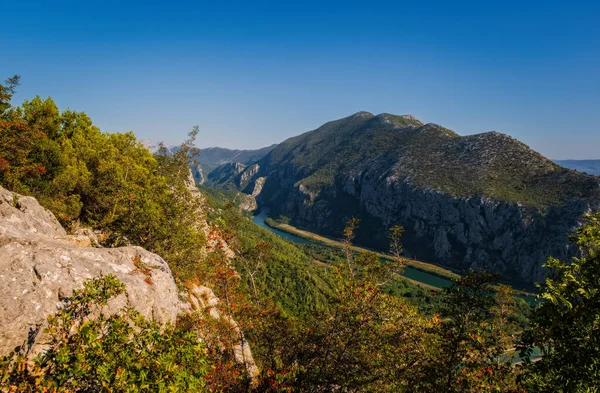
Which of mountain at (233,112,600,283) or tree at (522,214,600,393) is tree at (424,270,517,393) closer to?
tree at (522,214,600,393)

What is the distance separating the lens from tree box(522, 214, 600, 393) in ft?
24.2

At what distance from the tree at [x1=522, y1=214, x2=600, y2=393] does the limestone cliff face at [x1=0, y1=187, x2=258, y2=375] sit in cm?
1260

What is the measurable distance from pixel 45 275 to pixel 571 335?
16661 millimetres

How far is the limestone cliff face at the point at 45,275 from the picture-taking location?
978 cm

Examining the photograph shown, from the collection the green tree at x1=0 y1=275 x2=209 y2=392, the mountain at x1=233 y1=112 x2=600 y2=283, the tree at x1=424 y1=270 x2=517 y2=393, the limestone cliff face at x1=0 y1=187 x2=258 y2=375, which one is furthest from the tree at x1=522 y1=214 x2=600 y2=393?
the mountain at x1=233 y1=112 x2=600 y2=283

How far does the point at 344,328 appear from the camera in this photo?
1385 centimetres

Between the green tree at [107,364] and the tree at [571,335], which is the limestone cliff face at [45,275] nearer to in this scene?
the green tree at [107,364]

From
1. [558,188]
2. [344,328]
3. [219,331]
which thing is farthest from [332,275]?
[558,188]

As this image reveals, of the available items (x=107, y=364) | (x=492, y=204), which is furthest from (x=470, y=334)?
(x=492, y=204)

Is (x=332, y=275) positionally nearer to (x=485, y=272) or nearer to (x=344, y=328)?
(x=344, y=328)

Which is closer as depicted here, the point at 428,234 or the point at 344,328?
the point at 344,328

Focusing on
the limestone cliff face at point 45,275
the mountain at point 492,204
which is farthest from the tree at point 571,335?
the mountain at point 492,204

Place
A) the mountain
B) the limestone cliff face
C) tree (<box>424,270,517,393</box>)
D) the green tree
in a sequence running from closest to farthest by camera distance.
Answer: the green tree → the limestone cliff face → tree (<box>424,270,517,393</box>) → the mountain

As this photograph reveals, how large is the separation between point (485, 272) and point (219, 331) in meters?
14.8
